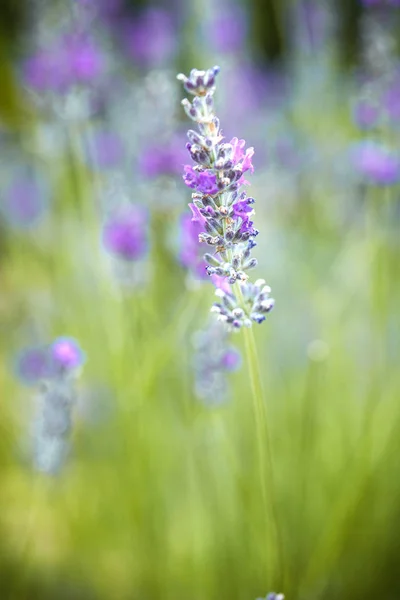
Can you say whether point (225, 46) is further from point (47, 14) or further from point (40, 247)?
point (40, 247)

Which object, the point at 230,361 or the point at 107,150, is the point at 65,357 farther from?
the point at 107,150

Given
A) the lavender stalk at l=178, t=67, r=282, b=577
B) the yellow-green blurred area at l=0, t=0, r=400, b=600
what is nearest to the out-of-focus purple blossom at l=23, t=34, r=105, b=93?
the yellow-green blurred area at l=0, t=0, r=400, b=600

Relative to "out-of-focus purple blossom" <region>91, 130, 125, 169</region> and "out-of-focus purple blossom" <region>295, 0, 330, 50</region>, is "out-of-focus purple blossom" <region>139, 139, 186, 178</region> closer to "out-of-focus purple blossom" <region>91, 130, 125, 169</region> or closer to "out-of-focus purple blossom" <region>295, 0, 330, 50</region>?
"out-of-focus purple blossom" <region>91, 130, 125, 169</region>

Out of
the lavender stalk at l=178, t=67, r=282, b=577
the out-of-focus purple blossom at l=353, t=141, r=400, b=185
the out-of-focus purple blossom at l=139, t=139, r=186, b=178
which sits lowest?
the lavender stalk at l=178, t=67, r=282, b=577

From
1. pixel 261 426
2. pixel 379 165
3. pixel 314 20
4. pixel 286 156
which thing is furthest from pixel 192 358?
pixel 314 20

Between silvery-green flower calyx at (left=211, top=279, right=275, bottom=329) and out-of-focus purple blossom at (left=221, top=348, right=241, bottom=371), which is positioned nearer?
silvery-green flower calyx at (left=211, top=279, right=275, bottom=329)

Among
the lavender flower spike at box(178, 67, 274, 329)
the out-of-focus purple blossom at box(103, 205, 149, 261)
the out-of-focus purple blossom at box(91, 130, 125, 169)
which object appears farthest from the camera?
the out-of-focus purple blossom at box(91, 130, 125, 169)

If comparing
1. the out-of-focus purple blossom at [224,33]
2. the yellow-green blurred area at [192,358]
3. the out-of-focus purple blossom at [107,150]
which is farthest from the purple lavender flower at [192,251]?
the out-of-focus purple blossom at [224,33]
